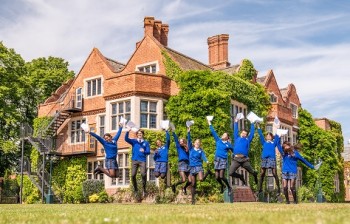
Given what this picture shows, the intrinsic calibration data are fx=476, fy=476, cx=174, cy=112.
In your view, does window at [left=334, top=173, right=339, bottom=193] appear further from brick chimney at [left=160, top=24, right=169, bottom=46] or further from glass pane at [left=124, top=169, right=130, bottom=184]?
glass pane at [left=124, top=169, right=130, bottom=184]

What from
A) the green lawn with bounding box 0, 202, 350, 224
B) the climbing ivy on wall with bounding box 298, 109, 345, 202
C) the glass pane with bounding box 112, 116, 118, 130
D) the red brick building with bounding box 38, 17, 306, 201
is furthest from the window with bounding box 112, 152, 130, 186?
the climbing ivy on wall with bounding box 298, 109, 345, 202

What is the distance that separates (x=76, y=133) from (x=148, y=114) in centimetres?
734

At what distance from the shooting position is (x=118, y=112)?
2812 cm

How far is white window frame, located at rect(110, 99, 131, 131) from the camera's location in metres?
27.7

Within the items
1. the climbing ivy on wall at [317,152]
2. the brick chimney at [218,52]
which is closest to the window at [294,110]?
the climbing ivy on wall at [317,152]

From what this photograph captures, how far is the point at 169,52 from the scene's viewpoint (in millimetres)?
30156

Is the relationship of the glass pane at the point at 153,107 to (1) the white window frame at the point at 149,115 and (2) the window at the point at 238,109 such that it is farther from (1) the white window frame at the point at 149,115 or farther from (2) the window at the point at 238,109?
(2) the window at the point at 238,109

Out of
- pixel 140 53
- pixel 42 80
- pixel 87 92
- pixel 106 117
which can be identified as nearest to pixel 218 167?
pixel 106 117

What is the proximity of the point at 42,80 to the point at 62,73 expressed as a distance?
2.22m

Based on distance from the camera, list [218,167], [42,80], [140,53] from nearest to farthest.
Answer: [218,167], [140,53], [42,80]

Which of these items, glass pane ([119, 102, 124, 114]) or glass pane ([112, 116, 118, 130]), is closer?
glass pane ([119, 102, 124, 114])

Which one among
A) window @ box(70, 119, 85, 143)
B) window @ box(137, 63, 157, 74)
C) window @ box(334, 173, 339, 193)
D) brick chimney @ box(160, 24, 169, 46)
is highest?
brick chimney @ box(160, 24, 169, 46)

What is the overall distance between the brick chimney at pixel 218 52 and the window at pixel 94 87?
11552 mm

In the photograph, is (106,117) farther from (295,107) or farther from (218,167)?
(295,107)
